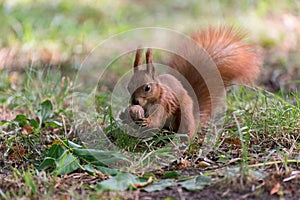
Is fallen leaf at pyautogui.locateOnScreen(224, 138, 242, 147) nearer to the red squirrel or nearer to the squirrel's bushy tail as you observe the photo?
the red squirrel

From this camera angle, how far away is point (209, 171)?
2.34 metres

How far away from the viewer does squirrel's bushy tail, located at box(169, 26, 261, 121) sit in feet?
10.3

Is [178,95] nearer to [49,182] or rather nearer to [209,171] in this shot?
[209,171]

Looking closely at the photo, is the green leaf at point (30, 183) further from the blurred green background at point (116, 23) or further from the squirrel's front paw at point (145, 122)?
the blurred green background at point (116, 23)

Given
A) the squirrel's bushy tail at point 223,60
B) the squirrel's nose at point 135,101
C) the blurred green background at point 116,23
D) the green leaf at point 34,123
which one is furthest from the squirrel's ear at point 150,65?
the blurred green background at point 116,23

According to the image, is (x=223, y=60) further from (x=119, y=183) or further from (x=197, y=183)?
(x=119, y=183)

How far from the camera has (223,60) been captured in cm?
316

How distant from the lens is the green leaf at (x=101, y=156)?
245cm

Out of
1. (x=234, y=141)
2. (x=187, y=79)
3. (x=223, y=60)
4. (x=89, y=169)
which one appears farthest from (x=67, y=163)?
(x=223, y=60)

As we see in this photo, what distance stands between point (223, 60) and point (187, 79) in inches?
9.9

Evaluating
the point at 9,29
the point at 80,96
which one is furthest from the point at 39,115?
the point at 9,29

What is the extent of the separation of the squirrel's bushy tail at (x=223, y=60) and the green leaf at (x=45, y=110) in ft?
2.67

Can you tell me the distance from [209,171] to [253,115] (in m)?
0.74

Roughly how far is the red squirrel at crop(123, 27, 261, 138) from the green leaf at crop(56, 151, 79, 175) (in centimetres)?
40
